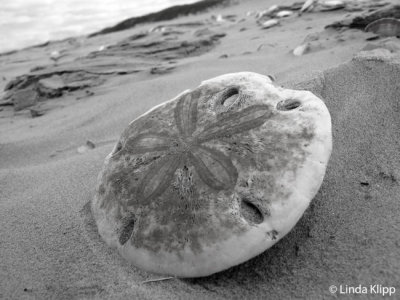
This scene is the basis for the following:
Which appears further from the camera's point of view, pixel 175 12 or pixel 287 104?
pixel 175 12

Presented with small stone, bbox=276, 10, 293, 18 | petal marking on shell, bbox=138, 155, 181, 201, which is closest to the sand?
petal marking on shell, bbox=138, 155, 181, 201

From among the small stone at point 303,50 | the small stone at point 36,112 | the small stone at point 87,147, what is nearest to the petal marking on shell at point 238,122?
the small stone at point 87,147

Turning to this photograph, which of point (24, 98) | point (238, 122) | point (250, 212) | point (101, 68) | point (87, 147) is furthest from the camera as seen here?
point (101, 68)

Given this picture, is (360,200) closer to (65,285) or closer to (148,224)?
(148,224)

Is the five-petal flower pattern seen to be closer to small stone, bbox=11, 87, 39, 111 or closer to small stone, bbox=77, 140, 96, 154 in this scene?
small stone, bbox=77, 140, 96, 154

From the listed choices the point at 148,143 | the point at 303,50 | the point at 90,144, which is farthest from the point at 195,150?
the point at 303,50

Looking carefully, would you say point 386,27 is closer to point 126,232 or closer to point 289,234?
point 289,234

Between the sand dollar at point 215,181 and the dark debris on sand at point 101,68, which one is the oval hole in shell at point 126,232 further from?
the dark debris on sand at point 101,68
